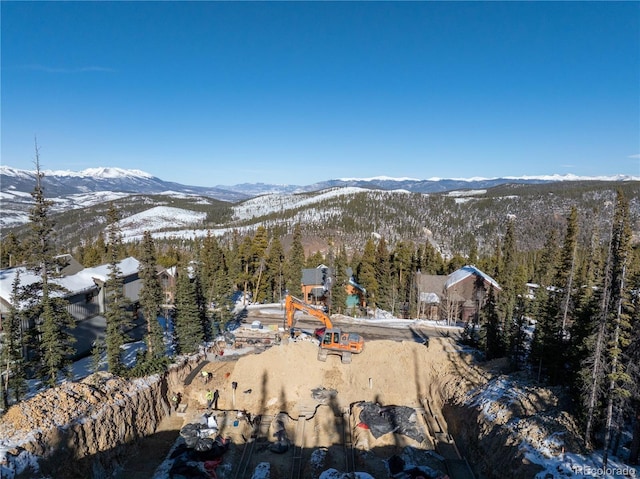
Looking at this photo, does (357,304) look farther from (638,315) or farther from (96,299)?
(638,315)

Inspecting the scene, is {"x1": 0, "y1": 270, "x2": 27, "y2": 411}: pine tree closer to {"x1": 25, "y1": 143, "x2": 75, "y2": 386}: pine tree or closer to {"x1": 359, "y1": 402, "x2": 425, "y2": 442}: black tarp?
{"x1": 25, "y1": 143, "x2": 75, "y2": 386}: pine tree

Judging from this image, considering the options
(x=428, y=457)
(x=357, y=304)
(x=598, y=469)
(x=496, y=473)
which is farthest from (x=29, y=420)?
(x=357, y=304)

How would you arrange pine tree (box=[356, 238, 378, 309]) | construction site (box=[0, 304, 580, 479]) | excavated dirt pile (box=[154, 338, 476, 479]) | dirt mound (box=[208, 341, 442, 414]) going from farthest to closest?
pine tree (box=[356, 238, 378, 309])
dirt mound (box=[208, 341, 442, 414])
excavated dirt pile (box=[154, 338, 476, 479])
construction site (box=[0, 304, 580, 479])

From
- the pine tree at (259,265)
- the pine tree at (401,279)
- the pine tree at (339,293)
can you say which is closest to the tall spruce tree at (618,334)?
the pine tree at (339,293)

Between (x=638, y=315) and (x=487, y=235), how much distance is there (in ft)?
639

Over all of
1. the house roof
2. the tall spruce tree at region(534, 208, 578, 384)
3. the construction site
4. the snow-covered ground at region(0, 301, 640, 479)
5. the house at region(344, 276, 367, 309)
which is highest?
the house roof

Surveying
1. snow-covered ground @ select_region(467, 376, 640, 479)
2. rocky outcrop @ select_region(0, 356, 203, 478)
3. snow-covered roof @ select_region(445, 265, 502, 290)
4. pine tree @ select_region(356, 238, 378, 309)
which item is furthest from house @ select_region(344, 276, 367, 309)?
snow-covered ground @ select_region(467, 376, 640, 479)

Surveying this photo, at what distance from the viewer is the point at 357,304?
60.4 metres

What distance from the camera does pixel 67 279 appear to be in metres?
32.3

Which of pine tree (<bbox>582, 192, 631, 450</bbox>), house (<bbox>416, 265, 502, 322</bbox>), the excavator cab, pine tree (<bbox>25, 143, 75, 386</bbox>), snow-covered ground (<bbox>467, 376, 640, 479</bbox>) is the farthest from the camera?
house (<bbox>416, 265, 502, 322</bbox>)

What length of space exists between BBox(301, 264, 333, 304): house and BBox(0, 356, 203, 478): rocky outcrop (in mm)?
35028

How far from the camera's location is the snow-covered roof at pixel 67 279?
90.3 ft

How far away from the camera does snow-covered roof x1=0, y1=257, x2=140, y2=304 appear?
27525mm

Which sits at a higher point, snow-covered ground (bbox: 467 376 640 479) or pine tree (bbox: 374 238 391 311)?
snow-covered ground (bbox: 467 376 640 479)
